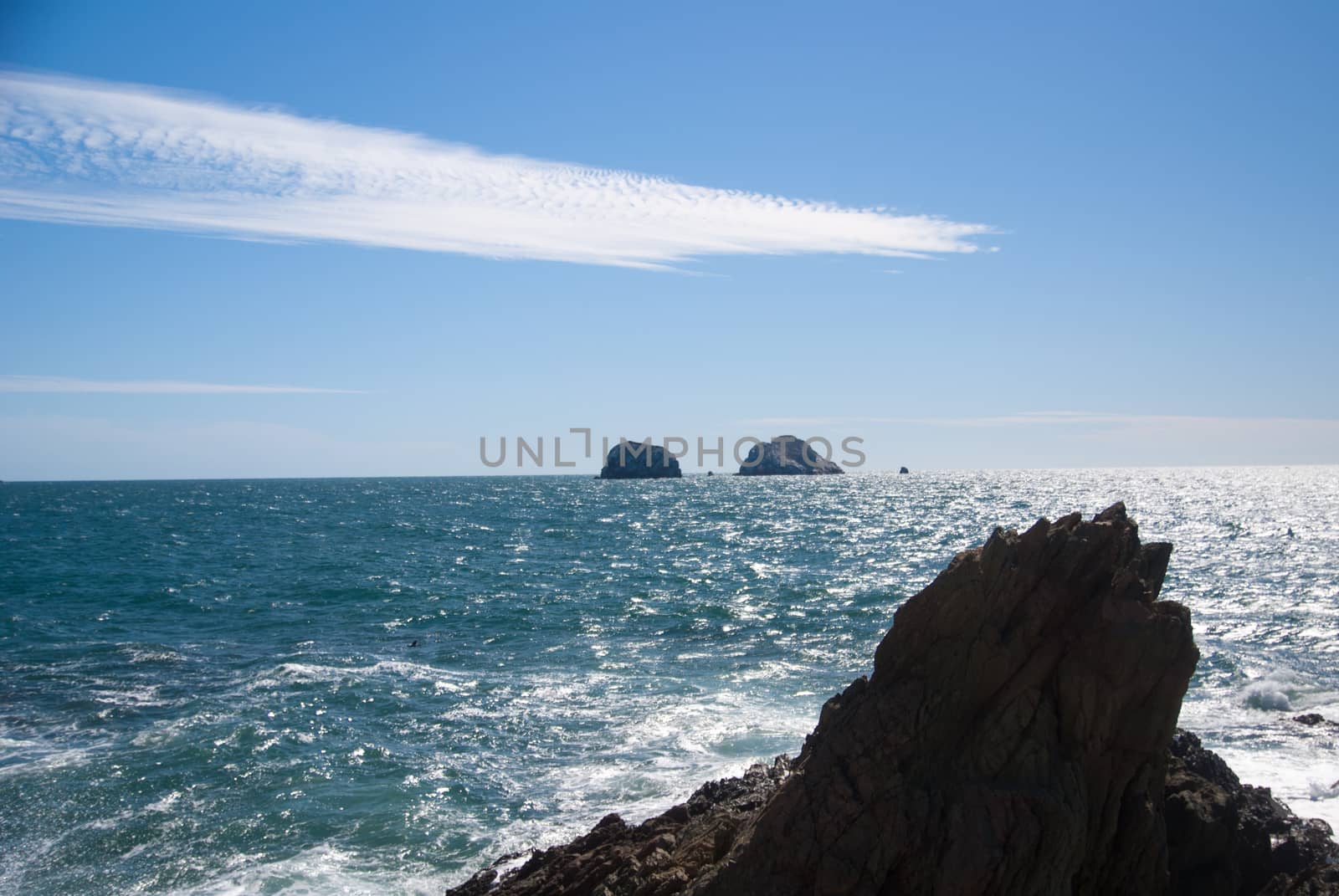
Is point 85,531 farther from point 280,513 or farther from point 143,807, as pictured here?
point 143,807

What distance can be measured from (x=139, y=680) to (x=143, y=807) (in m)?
10.4

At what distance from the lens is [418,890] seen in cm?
→ 1483

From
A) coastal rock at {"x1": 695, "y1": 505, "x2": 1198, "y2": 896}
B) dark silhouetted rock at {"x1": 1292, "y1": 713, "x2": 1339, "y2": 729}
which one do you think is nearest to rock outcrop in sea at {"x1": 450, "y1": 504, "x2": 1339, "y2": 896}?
coastal rock at {"x1": 695, "y1": 505, "x2": 1198, "y2": 896}

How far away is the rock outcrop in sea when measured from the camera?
10.3 meters

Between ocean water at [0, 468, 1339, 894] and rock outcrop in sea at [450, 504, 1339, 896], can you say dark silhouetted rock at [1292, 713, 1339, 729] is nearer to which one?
ocean water at [0, 468, 1339, 894]

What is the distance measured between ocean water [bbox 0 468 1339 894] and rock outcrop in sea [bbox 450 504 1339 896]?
6.40m

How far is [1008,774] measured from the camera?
35.4 ft

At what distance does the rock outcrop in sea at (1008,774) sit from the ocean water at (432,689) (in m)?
6.40

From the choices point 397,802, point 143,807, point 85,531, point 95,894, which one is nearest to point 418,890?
point 397,802

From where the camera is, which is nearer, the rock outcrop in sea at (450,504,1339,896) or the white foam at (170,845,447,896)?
the rock outcrop in sea at (450,504,1339,896)

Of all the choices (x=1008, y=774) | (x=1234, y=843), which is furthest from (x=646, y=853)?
(x=1234, y=843)

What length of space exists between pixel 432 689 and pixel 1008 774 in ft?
62.7

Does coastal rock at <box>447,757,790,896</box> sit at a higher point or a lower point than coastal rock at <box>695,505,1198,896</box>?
lower

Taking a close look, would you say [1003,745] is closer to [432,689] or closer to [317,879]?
[317,879]
